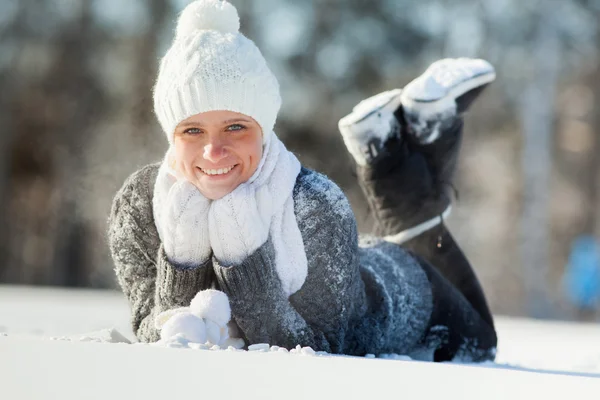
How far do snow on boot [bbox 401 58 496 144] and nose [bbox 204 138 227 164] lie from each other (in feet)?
2.47

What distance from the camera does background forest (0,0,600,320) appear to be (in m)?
7.71

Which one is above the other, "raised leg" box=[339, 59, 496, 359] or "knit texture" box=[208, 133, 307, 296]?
"raised leg" box=[339, 59, 496, 359]


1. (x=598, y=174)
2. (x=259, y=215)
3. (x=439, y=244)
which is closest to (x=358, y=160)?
(x=439, y=244)

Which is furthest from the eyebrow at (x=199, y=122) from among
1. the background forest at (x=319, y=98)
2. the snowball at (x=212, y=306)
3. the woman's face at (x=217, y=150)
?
the background forest at (x=319, y=98)

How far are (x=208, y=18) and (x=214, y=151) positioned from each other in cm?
26

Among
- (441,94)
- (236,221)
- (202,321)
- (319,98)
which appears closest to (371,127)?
(441,94)

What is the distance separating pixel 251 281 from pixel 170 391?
1.76 ft

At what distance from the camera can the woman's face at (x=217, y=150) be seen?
153 cm

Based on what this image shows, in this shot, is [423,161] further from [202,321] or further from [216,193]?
[202,321]

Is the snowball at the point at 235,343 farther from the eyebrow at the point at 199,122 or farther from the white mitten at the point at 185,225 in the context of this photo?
the eyebrow at the point at 199,122

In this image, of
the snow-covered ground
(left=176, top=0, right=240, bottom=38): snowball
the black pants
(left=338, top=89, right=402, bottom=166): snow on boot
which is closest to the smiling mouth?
(left=176, top=0, right=240, bottom=38): snowball

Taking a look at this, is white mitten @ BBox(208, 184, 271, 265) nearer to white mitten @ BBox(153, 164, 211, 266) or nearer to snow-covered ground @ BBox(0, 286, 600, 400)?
white mitten @ BBox(153, 164, 211, 266)

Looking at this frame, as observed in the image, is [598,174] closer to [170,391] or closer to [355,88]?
[355,88]

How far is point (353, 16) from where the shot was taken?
8.53 metres
